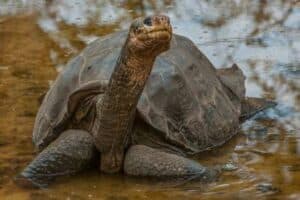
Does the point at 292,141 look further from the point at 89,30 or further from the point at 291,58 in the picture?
the point at 89,30

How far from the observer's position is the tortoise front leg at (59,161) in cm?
521

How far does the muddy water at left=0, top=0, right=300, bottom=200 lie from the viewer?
511 centimetres

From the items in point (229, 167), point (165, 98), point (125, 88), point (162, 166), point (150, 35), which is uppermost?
point (150, 35)

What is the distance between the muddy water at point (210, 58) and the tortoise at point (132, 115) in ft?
0.36

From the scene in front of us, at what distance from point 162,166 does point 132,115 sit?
367 mm

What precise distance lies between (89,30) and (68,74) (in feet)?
11.9

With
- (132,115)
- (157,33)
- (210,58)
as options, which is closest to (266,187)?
(132,115)

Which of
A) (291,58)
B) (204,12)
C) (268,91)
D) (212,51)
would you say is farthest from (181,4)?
(268,91)

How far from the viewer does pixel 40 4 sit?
1113 centimetres

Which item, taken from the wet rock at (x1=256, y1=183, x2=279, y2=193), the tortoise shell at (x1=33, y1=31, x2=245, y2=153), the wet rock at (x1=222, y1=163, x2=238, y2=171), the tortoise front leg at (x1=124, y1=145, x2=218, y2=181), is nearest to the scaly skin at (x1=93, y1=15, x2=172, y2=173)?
the tortoise front leg at (x1=124, y1=145, x2=218, y2=181)

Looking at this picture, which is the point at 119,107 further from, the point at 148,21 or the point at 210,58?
the point at 210,58

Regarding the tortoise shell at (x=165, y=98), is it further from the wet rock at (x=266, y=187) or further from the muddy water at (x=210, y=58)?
the wet rock at (x=266, y=187)

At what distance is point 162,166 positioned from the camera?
518 centimetres

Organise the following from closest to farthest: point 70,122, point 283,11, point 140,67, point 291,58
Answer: point 140,67, point 70,122, point 291,58, point 283,11
